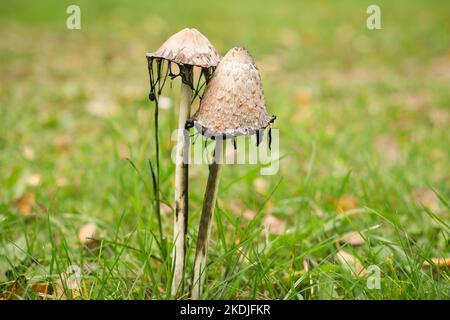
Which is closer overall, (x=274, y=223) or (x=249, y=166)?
(x=274, y=223)

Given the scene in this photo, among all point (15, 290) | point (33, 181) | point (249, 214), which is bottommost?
point (15, 290)

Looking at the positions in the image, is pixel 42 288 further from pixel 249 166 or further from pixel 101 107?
pixel 101 107

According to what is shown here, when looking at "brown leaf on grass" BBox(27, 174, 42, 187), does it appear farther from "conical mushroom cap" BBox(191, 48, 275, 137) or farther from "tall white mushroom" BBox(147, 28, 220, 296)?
"conical mushroom cap" BBox(191, 48, 275, 137)

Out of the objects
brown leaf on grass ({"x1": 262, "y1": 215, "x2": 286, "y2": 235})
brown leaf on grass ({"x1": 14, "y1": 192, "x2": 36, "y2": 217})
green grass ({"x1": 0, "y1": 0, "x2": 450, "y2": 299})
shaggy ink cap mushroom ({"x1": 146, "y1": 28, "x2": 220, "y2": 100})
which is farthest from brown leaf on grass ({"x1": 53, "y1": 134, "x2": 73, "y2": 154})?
shaggy ink cap mushroom ({"x1": 146, "y1": 28, "x2": 220, "y2": 100})

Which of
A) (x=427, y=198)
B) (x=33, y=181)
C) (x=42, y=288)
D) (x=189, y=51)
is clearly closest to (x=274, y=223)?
(x=427, y=198)

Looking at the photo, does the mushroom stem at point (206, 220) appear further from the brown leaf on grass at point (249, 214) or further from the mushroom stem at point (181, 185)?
the brown leaf on grass at point (249, 214)

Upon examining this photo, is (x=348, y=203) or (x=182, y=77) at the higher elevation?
(x=182, y=77)
